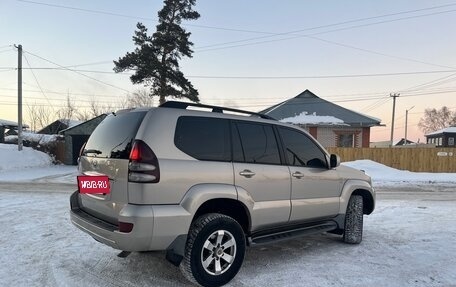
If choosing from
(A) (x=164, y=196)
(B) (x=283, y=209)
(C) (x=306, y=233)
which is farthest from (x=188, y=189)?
(C) (x=306, y=233)

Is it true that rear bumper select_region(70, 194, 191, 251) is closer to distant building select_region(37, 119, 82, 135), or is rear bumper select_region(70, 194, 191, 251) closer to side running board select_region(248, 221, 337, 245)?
side running board select_region(248, 221, 337, 245)

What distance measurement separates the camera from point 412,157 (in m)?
24.6

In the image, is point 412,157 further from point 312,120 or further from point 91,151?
point 91,151

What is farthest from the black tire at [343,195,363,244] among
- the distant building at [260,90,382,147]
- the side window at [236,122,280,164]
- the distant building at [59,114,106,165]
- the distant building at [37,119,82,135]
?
the distant building at [37,119,82,135]

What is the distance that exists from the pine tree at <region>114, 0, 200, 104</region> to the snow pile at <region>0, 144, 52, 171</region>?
935 cm

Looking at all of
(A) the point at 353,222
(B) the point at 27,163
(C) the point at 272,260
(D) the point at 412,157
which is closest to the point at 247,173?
(C) the point at 272,260

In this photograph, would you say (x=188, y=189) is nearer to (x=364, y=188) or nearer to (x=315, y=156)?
(x=315, y=156)

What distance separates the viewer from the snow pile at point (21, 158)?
23469 millimetres

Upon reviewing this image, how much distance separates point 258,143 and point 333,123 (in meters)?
24.9

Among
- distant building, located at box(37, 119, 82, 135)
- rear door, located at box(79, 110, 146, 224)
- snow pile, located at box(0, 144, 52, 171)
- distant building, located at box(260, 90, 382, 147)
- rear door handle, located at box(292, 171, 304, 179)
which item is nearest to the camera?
rear door, located at box(79, 110, 146, 224)

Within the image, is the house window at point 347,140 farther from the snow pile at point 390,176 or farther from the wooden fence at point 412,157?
the snow pile at point 390,176

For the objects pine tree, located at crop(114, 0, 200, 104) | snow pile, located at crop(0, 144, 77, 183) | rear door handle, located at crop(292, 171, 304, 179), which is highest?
pine tree, located at crop(114, 0, 200, 104)

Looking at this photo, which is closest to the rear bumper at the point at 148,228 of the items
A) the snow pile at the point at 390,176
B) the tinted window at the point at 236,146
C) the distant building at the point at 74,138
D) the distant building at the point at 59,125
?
the tinted window at the point at 236,146

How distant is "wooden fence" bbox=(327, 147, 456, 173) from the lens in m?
24.4
